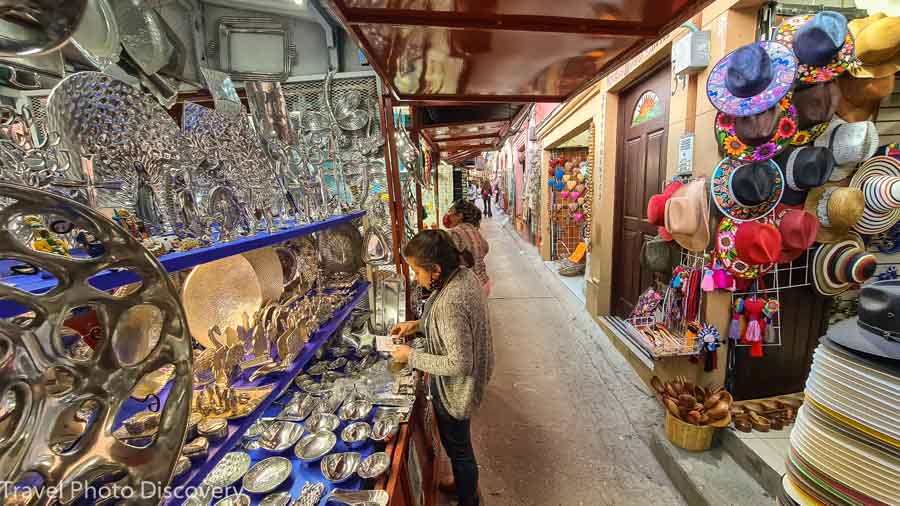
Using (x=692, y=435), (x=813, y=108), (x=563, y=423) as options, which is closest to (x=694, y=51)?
(x=813, y=108)

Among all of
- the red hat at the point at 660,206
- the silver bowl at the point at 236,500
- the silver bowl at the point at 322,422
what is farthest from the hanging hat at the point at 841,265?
the silver bowl at the point at 236,500

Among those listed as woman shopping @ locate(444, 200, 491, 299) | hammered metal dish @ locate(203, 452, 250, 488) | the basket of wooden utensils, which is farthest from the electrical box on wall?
hammered metal dish @ locate(203, 452, 250, 488)

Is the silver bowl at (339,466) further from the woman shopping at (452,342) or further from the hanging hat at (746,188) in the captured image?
the hanging hat at (746,188)

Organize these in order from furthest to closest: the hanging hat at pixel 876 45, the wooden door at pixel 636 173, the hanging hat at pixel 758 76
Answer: the wooden door at pixel 636 173 → the hanging hat at pixel 758 76 → the hanging hat at pixel 876 45

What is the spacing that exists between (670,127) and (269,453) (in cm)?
315

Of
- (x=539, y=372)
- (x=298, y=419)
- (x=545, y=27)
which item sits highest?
(x=545, y=27)

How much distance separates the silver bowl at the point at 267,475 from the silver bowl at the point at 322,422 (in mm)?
167

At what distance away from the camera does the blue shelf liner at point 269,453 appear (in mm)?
773

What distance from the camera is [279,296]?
140 cm

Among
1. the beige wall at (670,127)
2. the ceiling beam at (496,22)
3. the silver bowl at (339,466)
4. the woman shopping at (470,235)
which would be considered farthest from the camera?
the woman shopping at (470,235)

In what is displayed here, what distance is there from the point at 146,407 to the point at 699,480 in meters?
2.64

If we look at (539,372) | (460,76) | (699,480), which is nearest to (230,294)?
(460,76)

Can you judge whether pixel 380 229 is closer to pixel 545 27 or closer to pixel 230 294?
pixel 230 294

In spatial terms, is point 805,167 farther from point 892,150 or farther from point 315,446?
point 315,446
